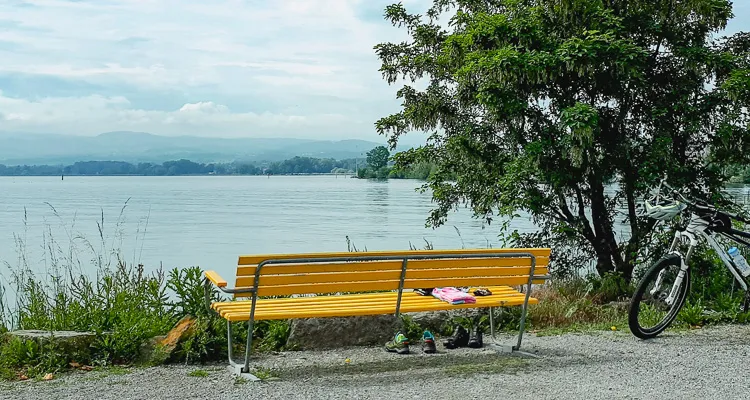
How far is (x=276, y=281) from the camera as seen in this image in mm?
5590

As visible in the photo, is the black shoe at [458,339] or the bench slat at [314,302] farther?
the black shoe at [458,339]

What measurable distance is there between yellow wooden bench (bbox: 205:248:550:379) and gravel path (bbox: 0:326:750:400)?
0.40 meters

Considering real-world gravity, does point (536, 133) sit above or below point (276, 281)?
above

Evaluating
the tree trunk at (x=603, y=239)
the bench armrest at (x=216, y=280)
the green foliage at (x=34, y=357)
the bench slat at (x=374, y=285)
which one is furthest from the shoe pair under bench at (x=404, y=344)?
the tree trunk at (x=603, y=239)

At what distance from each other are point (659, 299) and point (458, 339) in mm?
1870

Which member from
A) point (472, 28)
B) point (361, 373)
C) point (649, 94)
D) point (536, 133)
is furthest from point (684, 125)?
point (361, 373)

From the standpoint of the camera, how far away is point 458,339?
266 inches

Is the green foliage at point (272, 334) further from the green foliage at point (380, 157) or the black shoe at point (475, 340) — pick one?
the green foliage at point (380, 157)

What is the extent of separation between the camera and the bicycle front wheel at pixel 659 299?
702cm

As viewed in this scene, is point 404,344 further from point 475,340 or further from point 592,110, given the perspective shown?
point 592,110

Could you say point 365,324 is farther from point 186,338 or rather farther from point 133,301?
point 133,301

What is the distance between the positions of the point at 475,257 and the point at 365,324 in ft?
4.16

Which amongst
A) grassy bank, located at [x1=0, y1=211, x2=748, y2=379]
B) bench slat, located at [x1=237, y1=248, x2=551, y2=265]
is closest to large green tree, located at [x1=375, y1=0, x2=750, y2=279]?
grassy bank, located at [x1=0, y1=211, x2=748, y2=379]

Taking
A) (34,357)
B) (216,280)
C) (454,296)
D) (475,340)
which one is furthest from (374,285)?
(34,357)
